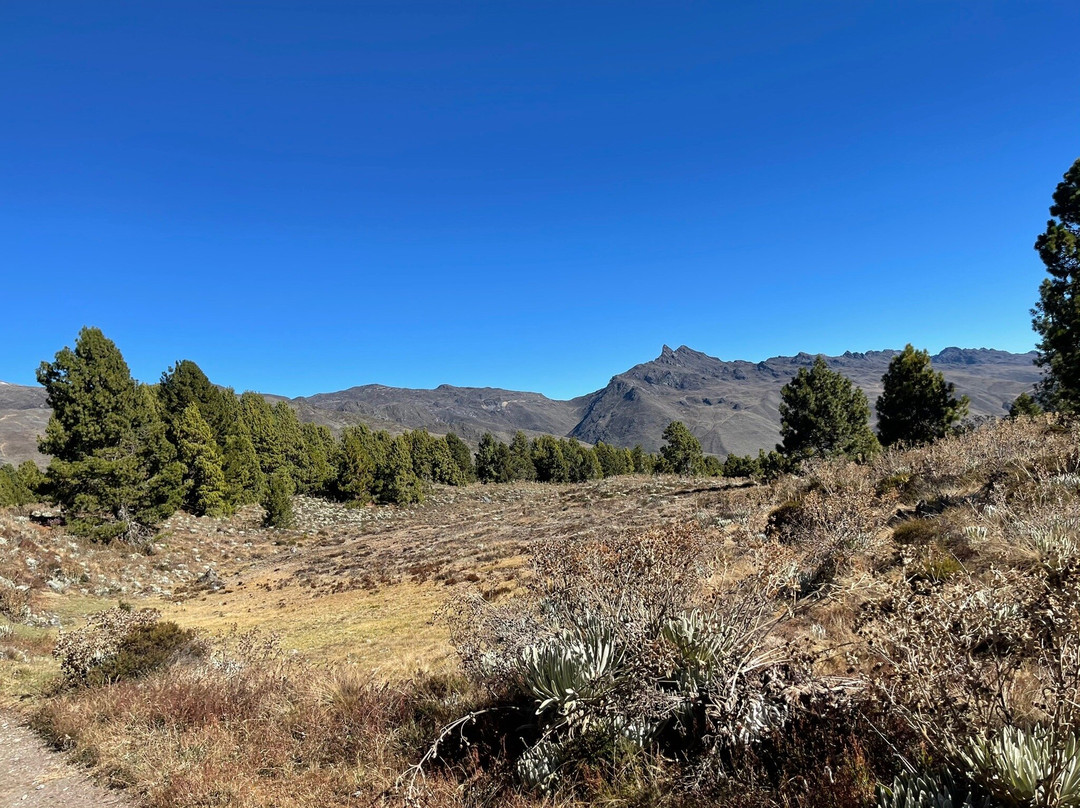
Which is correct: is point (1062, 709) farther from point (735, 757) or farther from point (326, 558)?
point (326, 558)

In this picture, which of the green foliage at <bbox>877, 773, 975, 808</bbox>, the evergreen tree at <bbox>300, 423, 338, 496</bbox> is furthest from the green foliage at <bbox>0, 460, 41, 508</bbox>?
the green foliage at <bbox>877, 773, 975, 808</bbox>

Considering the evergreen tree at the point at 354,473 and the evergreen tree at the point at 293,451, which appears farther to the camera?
the evergreen tree at the point at 354,473

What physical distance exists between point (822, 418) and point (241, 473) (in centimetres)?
4602

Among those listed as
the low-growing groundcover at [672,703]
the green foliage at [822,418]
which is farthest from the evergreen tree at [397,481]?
the low-growing groundcover at [672,703]

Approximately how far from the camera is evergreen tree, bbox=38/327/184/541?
24.3 metres

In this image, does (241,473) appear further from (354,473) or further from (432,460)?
(432,460)

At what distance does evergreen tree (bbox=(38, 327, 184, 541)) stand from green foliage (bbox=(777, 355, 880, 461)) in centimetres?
3969

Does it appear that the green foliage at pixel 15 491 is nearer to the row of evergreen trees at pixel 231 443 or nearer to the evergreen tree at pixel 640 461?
the row of evergreen trees at pixel 231 443

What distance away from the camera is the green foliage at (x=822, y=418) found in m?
36.4

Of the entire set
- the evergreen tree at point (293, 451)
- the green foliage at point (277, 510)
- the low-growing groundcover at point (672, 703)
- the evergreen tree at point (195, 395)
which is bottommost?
the green foliage at point (277, 510)

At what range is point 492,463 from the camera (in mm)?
82812

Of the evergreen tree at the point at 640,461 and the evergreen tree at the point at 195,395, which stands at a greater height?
the evergreen tree at the point at 195,395

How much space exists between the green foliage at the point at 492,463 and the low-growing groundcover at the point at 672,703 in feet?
246

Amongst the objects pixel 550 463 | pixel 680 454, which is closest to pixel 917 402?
pixel 680 454
